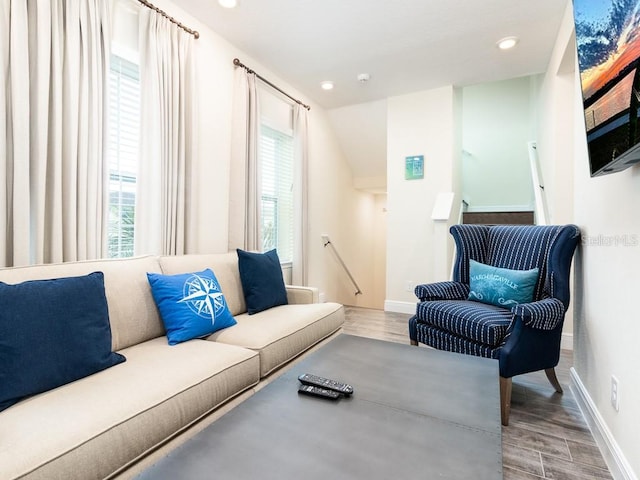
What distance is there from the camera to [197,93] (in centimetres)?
258

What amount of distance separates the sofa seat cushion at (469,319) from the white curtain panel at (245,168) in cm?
166

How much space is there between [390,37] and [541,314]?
2462 mm

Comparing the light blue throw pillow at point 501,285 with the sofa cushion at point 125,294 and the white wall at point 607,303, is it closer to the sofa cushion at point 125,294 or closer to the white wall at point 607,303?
the white wall at point 607,303

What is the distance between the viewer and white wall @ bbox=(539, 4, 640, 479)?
1291 mm

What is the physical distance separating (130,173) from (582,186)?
9.58 ft

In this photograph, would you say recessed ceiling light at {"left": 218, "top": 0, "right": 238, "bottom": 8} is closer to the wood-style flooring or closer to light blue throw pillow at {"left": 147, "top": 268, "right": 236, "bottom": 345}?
light blue throw pillow at {"left": 147, "top": 268, "right": 236, "bottom": 345}

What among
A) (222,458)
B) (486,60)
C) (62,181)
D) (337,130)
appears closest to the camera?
(222,458)

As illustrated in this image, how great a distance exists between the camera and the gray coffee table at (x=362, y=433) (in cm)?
76

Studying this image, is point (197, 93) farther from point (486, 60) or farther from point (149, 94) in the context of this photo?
point (486, 60)

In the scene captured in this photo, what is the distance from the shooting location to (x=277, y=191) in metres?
3.83

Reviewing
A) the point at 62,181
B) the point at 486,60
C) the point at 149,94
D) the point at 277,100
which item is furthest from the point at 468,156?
the point at 62,181

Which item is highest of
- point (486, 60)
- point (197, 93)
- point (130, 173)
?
point (486, 60)

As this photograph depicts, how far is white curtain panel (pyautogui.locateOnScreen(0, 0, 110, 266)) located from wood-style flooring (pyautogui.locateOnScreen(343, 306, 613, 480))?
7.99 ft

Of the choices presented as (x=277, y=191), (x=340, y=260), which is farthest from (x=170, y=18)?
(x=340, y=260)
